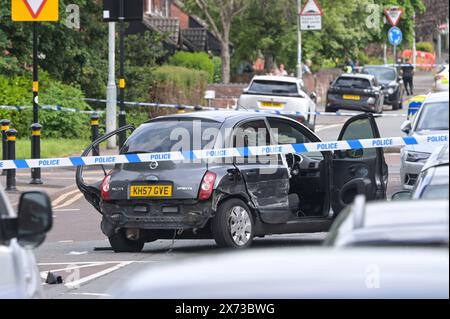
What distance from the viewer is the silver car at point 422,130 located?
1775 centimetres

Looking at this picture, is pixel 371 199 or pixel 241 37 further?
pixel 241 37

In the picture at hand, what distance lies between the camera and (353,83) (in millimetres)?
43625

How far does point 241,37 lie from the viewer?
176ft

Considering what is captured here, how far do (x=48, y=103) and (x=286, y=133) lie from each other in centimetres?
1632

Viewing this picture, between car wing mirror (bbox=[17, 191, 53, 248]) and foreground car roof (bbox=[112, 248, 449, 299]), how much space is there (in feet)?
6.75

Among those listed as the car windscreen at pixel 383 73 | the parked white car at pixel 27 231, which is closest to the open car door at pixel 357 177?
the parked white car at pixel 27 231

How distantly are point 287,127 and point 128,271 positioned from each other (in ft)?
9.73

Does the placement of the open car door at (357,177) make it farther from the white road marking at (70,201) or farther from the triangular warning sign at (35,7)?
the triangular warning sign at (35,7)

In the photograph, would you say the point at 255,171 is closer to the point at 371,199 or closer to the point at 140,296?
the point at 371,199

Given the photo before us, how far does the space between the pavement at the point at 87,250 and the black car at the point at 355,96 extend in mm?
21432

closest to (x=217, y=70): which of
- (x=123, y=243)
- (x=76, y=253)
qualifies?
(x=76, y=253)

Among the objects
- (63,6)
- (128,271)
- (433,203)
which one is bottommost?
(128,271)

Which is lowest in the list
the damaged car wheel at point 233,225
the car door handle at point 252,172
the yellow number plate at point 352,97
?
the damaged car wheel at point 233,225
